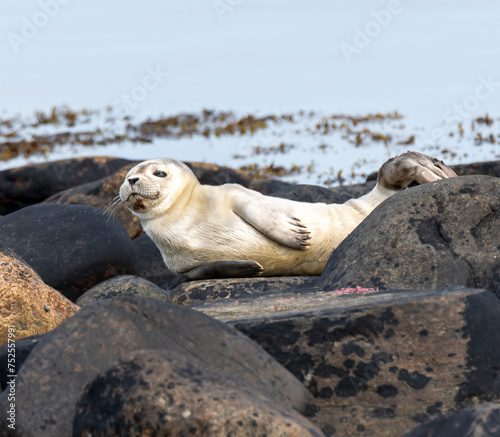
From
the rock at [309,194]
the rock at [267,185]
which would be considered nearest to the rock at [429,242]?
the rock at [309,194]

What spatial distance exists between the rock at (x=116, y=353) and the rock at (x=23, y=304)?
177cm

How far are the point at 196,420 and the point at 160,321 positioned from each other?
0.66 meters

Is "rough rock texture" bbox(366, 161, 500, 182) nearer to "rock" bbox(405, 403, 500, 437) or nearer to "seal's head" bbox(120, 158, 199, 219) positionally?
"seal's head" bbox(120, 158, 199, 219)

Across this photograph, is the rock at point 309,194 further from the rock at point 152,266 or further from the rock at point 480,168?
the rock at point 480,168

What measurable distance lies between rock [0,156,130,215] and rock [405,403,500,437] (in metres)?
11.5

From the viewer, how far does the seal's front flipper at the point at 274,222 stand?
21.1 feet

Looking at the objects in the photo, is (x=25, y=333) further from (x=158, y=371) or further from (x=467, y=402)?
(x=467, y=402)

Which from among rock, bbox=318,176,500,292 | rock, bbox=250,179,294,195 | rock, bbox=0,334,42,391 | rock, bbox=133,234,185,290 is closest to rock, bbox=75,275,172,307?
rock, bbox=318,176,500,292

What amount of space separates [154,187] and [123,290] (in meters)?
0.90

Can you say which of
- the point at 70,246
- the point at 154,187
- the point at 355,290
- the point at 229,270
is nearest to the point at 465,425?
the point at 355,290

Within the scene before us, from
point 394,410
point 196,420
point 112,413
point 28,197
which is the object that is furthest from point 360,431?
point 28,197

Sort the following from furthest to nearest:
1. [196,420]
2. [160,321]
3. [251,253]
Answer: [251,253]
[160,321]
[196,420]

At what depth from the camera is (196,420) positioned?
285 centimetres

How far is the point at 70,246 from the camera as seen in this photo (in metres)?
7.49
